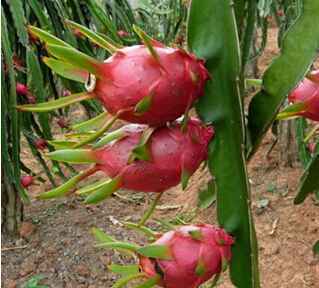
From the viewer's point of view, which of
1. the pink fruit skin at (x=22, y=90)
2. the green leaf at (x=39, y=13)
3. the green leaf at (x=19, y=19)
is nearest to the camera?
the green leaf at (x=19, y=19)

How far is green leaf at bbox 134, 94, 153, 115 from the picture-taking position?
49cm

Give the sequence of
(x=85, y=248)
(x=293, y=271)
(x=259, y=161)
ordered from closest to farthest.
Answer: (x=293, y=271)
(x=85, y=248)
(x=259, y=161)

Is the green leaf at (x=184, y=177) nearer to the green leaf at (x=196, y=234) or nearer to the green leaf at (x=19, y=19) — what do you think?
the green leaf at (x=196, y=234)

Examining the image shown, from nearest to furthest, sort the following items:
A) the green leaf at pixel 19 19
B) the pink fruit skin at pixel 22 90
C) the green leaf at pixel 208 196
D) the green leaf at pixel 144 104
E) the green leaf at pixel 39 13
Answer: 1. the green leaf at pixel 144 104
2. the green leaf at pixel 208 196
3. the green leaf at pixel 19 19
4. the green leaf at pixel 39 13
5. the pink fruit skin at pixel 22 90

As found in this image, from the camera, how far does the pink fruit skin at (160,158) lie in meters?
0.54

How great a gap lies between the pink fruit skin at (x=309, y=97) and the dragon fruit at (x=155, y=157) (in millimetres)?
124

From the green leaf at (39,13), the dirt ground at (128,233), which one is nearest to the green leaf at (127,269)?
the green leaf at (39,13)

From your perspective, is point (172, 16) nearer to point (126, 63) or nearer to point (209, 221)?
point (209, 221)

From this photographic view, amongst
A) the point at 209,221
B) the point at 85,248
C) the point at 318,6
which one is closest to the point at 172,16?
the point at 209,221

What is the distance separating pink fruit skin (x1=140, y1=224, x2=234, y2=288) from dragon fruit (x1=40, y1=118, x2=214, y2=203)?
60 millimetres

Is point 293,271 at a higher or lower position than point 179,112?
lower

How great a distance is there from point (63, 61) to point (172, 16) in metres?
3.23

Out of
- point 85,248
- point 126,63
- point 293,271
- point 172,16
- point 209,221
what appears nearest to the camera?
point 126,63

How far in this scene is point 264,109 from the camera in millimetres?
581
